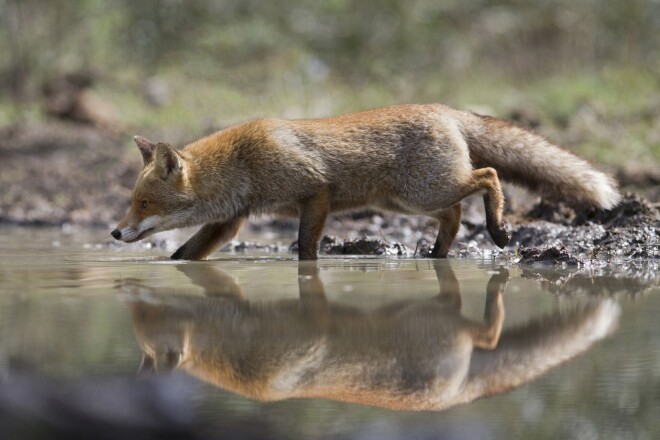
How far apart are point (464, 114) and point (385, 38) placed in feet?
42.3

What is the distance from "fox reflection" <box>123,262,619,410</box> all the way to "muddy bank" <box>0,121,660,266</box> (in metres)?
2.63

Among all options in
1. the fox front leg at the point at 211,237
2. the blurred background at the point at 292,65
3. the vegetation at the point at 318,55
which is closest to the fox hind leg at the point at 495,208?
the fox front leg at the point at 211,237

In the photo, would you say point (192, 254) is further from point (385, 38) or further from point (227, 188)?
point (385, 38)

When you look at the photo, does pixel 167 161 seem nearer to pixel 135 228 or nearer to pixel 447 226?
pixel 135 228

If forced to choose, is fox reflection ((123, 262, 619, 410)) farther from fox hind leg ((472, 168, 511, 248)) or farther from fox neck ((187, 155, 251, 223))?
Result: fox neck ((187, 155, 251, 223))

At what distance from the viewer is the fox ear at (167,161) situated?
26.6 feet

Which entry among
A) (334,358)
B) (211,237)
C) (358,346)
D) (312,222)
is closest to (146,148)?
(211,237)

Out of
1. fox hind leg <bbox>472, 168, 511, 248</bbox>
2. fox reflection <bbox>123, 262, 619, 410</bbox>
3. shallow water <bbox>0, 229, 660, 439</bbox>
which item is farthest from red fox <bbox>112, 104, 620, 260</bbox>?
fox reflection <bbox>123, 262, 619, 410</bbox>

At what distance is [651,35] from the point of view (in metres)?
19.7

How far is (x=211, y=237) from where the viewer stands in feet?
28.4

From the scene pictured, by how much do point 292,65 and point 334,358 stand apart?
17191mm

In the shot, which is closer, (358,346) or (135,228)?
(358,346)

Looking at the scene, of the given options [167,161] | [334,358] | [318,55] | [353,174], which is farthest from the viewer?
[318,55]

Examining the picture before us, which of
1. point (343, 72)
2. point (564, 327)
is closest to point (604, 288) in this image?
point (564, 327)
